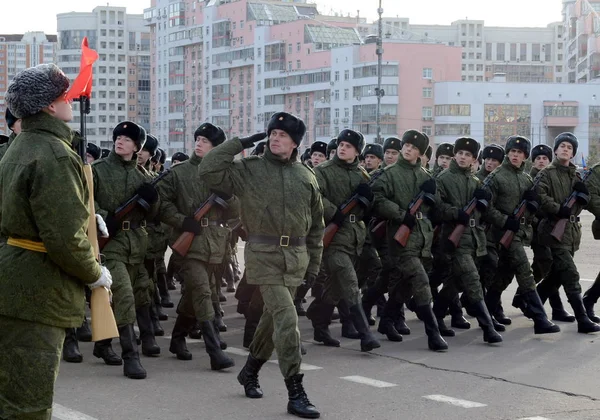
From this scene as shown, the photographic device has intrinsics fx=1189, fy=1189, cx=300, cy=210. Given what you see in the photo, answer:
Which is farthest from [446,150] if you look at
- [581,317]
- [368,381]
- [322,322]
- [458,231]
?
[368,381]

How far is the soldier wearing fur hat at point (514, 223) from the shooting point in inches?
443

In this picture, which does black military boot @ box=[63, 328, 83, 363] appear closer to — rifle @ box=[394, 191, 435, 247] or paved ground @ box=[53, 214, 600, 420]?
paved ground @ box=[53, 214, 600, 420]

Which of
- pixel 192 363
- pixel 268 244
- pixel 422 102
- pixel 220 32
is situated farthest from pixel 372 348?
pixel 220 32

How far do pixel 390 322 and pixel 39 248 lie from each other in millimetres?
6263

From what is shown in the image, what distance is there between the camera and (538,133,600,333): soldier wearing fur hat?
1165cm

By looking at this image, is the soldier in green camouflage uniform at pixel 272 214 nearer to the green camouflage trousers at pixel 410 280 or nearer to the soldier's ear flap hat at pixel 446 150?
the green camouflage trousers at pixel 410 280

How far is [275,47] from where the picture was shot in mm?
125438

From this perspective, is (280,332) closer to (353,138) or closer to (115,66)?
(353,138)

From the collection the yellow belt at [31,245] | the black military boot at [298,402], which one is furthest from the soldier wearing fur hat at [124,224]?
the yellow belt at [31,245]

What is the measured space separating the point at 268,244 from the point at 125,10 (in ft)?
589

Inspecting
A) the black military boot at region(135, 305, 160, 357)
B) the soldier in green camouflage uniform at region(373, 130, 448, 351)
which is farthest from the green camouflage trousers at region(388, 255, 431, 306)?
the black military boot at region(135, 305, 160, 357)

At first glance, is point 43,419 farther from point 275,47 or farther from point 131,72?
point 131,72

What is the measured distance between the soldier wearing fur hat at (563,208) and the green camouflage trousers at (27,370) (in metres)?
7.49

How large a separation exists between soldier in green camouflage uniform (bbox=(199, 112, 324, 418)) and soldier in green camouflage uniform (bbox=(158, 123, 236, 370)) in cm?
142
